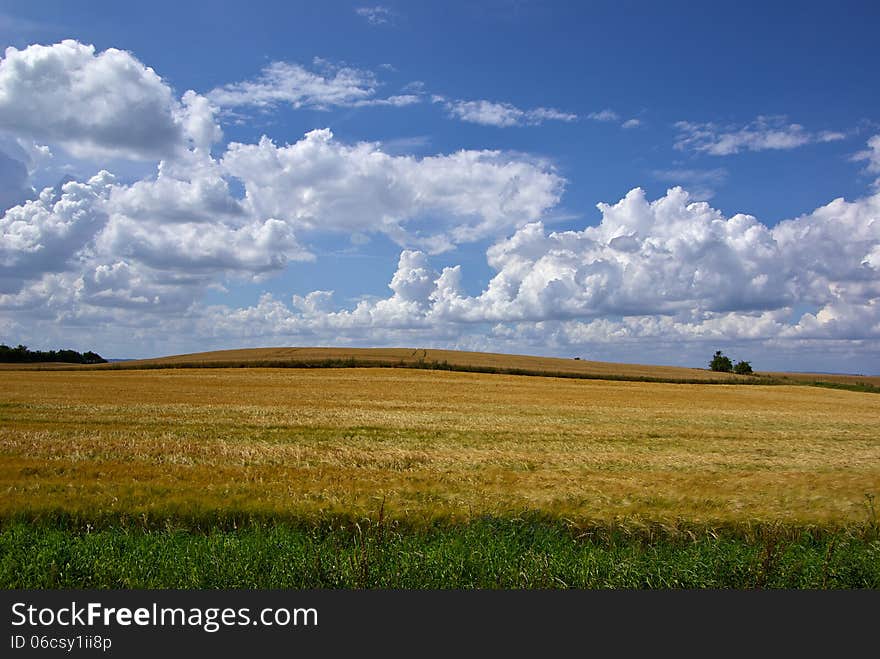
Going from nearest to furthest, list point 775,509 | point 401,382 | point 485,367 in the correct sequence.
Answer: point 775,509 < point 401,382 < point 485,367

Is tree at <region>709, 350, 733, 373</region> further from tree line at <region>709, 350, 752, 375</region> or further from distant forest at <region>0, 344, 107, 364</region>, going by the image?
distant forest at <region>0, 344, 107, 364</region>

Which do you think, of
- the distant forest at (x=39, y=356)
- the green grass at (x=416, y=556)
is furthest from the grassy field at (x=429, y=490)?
the distant forest at (x=39, y=356)

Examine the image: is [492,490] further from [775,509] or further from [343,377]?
[343,377]

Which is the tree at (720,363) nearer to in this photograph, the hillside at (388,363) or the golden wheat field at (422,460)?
the hillside at (388,363)

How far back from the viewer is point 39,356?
120250 mm

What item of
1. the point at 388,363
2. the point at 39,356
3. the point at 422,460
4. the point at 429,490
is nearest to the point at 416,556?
the point at 429,490

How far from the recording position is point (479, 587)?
720 cm

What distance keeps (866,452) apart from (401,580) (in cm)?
2099

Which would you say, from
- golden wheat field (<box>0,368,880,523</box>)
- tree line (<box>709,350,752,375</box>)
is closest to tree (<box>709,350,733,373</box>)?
tree line (<box>709,350,752,375</box>)

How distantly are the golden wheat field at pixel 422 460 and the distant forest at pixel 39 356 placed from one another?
326 feet

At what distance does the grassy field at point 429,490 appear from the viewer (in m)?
8.19

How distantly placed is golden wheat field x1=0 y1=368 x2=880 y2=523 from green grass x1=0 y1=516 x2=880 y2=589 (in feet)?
2.39

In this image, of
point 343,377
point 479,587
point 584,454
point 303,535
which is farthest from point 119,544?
point 343,377

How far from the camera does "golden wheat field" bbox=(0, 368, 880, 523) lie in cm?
1125
